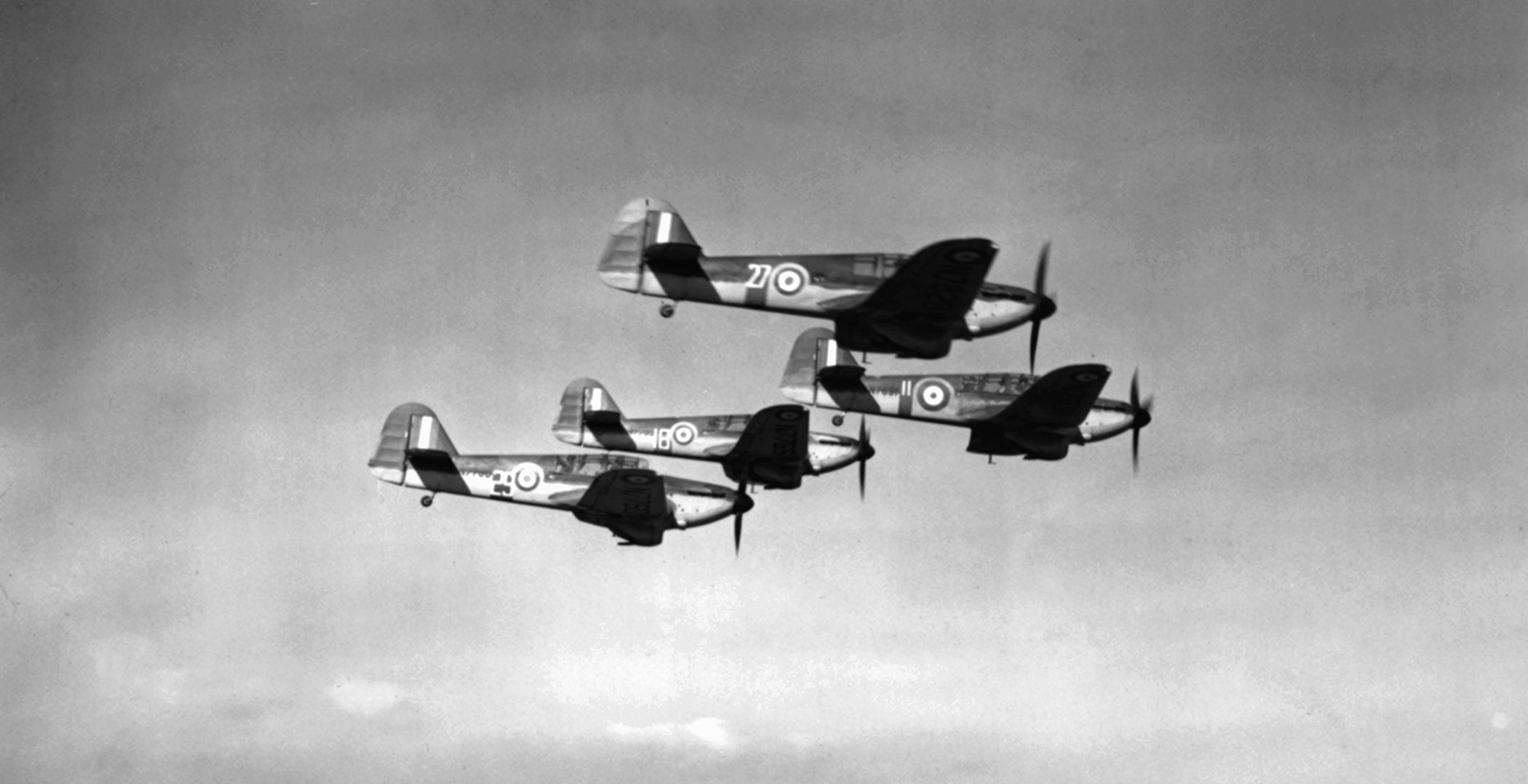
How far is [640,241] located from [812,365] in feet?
31.5

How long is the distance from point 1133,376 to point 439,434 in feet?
78.5

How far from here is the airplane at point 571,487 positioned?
5597 cm

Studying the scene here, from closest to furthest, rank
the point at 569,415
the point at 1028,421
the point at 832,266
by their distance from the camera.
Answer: the point at 832,266 < the point at 1028,421 < the point at 569,415

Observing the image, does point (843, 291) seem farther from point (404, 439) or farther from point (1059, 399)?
point (404, 439)

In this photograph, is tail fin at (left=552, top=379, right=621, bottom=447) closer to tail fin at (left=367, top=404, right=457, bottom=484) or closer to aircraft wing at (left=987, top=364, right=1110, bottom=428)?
tail fin at (left=367, top=404, right=457, bottom=484)

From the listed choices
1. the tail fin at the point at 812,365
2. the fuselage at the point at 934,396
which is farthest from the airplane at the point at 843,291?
the tail fin at the point at 812,365

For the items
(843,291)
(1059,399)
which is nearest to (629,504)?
(843,291)

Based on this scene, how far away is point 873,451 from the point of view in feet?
192

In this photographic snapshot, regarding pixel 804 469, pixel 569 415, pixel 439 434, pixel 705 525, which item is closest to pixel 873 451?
pixel 804 469

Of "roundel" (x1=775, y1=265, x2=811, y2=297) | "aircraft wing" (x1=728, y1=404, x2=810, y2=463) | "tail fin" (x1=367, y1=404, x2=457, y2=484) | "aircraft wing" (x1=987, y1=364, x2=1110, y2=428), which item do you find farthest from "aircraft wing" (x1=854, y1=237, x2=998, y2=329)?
"tail fin" (x1=367, y1=404, x2=457, y2=484)

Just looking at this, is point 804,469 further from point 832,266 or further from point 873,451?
point 832,266

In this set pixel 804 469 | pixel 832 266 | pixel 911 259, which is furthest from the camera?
pixel 804 469

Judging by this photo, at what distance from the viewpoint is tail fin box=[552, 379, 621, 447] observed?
201ft

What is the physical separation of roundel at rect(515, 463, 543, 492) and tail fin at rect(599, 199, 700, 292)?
11.1 meters
